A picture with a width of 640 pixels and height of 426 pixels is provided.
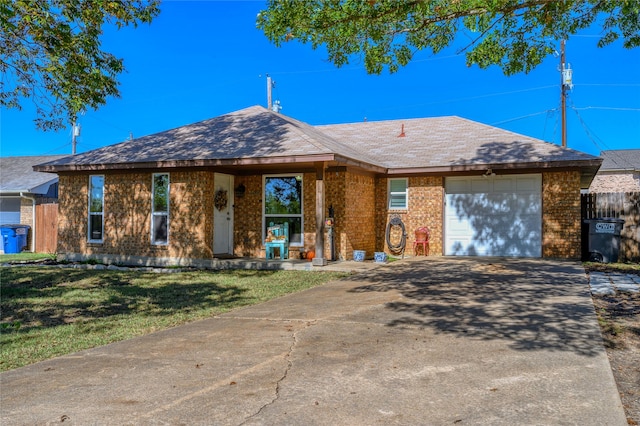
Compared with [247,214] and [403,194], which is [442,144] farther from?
[247,214]

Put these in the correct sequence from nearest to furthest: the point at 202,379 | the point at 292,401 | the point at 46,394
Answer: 1. the point at 292,401
2. the point at 46,394
3. the point at 202,379

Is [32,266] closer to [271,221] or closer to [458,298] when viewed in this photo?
[271,221]

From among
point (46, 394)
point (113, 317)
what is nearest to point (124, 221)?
point (113, 317)

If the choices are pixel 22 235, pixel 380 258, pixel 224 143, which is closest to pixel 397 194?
pixel 380 258

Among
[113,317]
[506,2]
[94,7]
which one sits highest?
[94,7]

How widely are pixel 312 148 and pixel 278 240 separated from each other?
2.94 meters

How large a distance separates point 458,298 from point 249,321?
3253mm

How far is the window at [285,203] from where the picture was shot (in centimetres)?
1395

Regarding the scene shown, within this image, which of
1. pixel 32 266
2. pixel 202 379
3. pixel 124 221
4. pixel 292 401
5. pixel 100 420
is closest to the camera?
pixel 100 420

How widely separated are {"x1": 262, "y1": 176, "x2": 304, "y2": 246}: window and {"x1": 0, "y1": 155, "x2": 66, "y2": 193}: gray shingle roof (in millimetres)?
12493

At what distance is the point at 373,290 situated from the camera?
8.76 m

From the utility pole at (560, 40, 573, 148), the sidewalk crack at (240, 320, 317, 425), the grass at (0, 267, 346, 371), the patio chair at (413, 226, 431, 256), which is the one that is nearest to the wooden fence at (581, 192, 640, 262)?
the patio chair at (413, 226, 431, 256)

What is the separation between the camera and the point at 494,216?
49.6 feet

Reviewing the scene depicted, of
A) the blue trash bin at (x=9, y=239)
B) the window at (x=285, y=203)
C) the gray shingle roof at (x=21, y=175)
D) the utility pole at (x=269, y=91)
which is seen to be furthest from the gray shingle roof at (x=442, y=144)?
the blue trash bin at (x=9, y=239)
